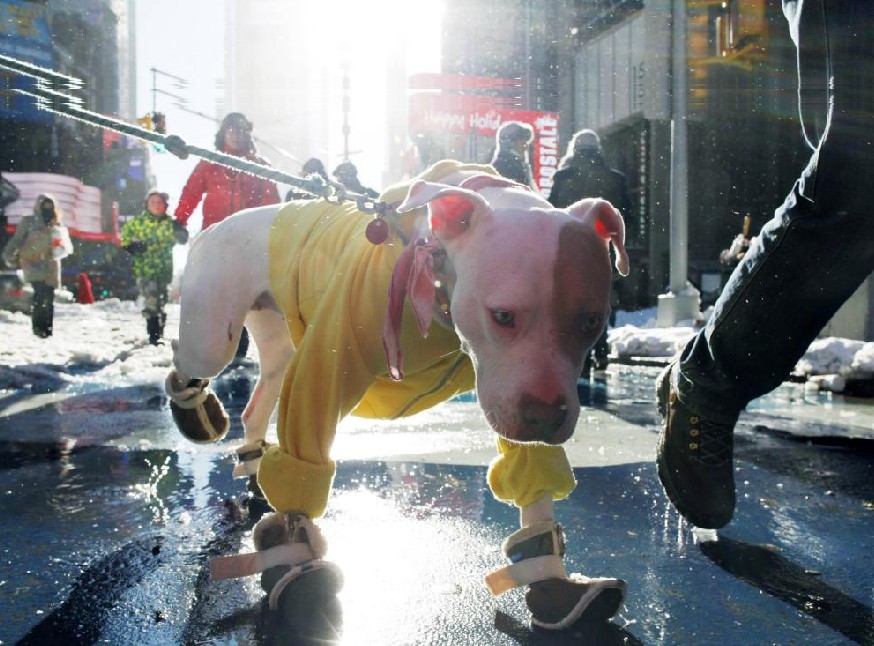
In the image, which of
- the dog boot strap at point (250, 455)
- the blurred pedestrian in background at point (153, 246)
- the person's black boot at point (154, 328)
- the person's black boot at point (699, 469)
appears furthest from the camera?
the person's black boot at point (154, 328)

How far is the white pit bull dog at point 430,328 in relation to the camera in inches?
67.2

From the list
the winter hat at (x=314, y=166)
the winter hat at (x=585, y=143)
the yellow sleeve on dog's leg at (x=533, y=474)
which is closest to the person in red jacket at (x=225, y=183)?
the winter hat at (x=314, y=166)

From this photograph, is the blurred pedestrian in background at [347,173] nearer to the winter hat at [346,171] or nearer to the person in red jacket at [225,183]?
the winter hat at [346,171]

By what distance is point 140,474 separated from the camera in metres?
3.53

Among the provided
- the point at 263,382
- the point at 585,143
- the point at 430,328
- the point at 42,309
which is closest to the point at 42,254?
the point at 42,309

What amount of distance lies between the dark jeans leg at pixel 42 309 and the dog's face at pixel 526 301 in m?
10.1

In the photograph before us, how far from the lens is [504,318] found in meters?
1.72

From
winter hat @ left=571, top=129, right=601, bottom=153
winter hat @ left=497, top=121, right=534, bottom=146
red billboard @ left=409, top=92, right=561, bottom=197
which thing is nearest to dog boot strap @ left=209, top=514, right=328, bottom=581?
winter hat @ left=497, top=121, right=534, bottom=146

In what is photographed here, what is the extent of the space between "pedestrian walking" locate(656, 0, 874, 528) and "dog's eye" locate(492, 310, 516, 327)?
98cm

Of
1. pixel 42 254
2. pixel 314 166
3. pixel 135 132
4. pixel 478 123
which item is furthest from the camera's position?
pixel 478 123

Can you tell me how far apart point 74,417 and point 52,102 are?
111 inches

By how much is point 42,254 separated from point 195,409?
8942 mm

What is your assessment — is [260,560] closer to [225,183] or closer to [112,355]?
[225,183]

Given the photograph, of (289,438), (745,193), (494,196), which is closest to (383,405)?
(289,438)
